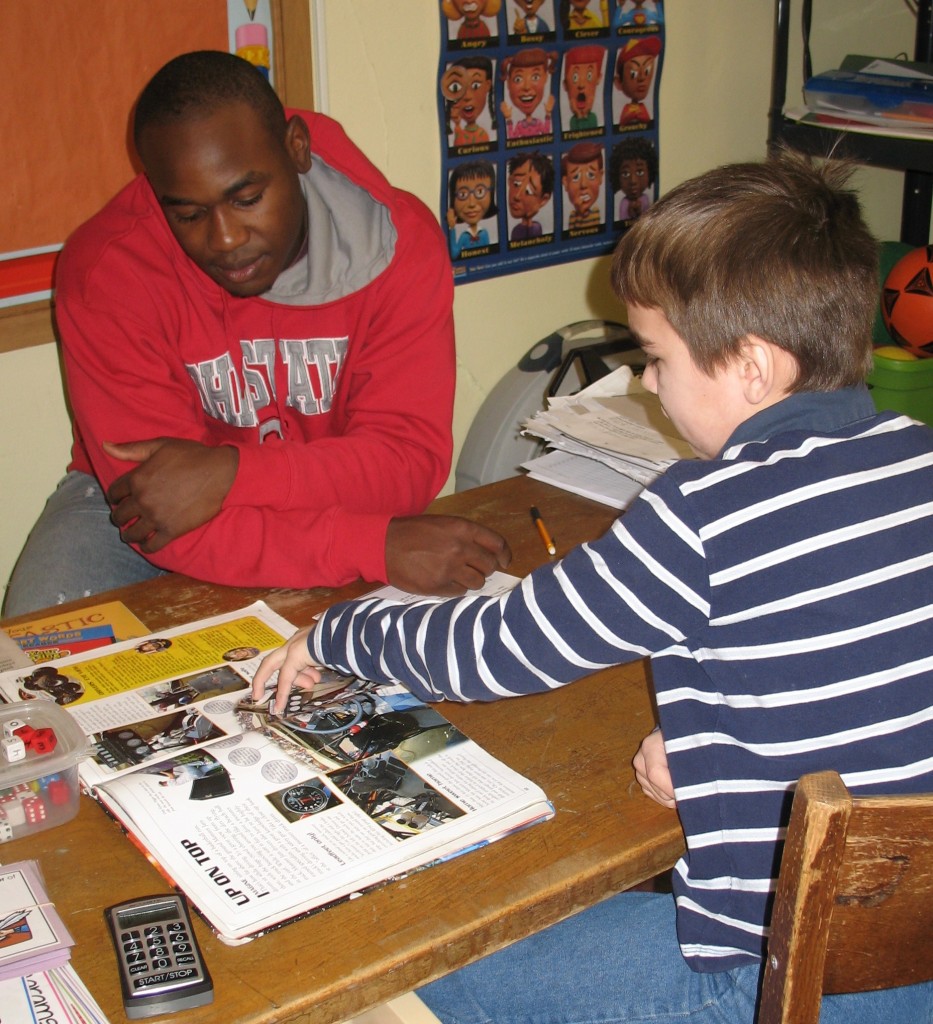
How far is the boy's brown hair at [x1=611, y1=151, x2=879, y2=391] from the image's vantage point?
994 mm

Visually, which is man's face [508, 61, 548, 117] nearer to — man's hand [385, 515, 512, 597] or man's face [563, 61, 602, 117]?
man's face [563, 61, 602, 117]

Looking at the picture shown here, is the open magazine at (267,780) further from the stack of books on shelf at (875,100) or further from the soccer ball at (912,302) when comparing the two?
the stack of books on shelf at (875,100)

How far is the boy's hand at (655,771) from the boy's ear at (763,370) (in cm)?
31

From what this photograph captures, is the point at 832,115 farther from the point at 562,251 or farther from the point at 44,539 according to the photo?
the point at 44,539

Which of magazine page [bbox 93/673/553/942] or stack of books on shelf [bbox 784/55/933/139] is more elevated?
stack of books on shelf [bbox 784/55/933/139]

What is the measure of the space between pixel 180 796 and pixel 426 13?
173cm

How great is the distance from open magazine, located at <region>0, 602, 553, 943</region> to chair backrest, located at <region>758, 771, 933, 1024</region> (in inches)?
10.6

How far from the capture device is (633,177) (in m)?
2.62

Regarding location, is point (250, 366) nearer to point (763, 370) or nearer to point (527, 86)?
point (763, 370)

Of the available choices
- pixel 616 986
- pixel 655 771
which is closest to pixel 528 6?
pixel 655 771

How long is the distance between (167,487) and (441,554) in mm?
354

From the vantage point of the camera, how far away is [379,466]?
1.56m

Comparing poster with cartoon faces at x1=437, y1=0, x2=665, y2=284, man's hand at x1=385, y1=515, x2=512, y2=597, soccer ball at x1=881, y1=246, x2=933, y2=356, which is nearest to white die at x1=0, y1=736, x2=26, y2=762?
man's hand at x1=385, y1=515, x2=512, y2=597

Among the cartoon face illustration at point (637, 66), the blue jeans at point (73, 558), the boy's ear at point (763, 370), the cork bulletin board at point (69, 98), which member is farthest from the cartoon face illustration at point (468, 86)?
the boy's ear at point (763, 370)
